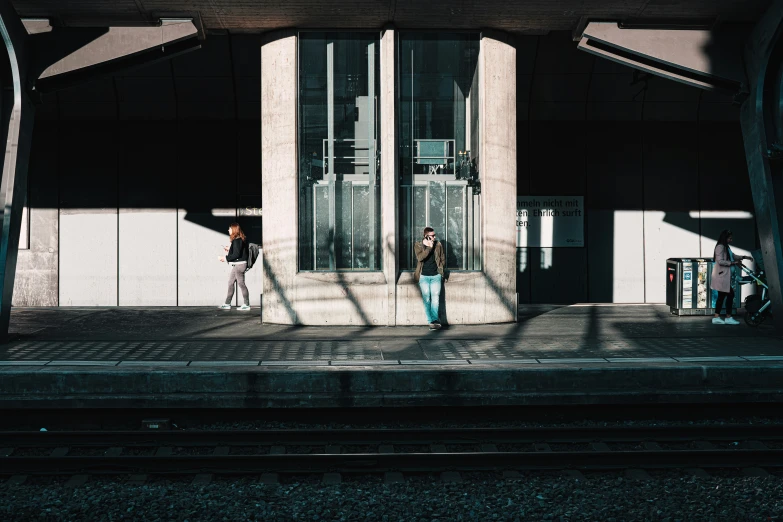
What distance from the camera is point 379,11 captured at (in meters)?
12.4

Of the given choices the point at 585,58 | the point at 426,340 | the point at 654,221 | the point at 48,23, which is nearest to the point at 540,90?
the point at 585,58

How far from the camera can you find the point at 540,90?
17609mm

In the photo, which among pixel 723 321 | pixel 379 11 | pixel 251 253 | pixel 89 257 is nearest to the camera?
pixel 379 11

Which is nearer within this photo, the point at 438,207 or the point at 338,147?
the point at 338,147

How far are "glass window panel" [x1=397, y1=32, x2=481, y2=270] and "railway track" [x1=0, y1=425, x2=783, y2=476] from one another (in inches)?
232

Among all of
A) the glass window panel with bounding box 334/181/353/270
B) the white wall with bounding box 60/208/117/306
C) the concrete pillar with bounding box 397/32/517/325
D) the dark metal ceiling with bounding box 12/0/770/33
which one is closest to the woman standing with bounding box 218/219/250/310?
the glass window panel with bounding box 334/181/353/270

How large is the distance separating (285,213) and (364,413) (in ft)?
17.2

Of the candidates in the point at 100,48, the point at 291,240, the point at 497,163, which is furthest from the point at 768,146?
the point at 100,48

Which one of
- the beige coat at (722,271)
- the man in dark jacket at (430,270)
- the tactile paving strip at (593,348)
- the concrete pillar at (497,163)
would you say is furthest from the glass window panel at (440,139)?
the beige coat at (722,271)

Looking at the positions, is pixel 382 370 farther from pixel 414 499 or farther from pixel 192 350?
pixel 192 350

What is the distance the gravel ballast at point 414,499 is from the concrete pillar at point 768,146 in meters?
6.24

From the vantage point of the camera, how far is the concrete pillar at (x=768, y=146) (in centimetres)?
1177

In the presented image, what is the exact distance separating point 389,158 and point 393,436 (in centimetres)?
622

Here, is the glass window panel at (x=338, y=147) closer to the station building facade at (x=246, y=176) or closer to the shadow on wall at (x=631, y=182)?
the station building facade at (x=246, y=176)
